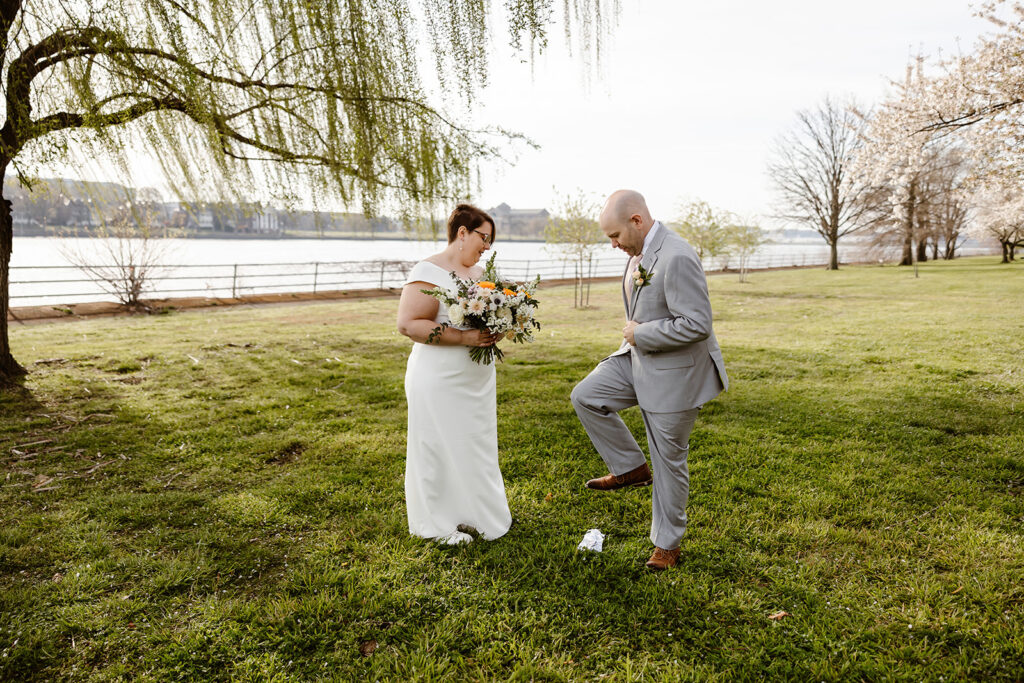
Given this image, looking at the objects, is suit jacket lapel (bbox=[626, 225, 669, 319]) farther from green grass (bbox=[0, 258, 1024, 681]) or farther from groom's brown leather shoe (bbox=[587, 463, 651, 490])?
green grass (bbox=[0, 258, 1024, 681])

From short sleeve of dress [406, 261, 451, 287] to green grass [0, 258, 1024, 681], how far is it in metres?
1.67

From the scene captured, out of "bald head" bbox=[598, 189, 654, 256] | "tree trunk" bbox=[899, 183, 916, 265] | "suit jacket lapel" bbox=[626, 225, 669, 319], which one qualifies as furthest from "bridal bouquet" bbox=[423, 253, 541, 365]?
"tree trunk" bbox=[899, 183, 916, 265]

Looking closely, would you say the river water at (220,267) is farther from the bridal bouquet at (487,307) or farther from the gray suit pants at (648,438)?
the gray suit pants at (648,438)

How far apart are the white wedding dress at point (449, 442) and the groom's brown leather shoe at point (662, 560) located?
0.98 metres

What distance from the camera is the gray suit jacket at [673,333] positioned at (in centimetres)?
289

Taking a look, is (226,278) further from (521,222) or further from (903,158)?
(903,158)

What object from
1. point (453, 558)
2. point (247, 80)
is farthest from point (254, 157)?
point (453, 558)

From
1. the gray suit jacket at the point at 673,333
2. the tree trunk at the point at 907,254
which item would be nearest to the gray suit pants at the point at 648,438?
the gray suit jacket at the point at 673,333

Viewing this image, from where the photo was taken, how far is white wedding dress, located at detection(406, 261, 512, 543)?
135 inches

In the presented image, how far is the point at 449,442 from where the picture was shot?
3.45m

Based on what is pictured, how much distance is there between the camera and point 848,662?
8.14 ft

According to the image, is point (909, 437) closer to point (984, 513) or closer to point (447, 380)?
point (984, 513)

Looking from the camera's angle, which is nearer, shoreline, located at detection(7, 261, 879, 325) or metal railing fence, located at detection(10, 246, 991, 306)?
shoreline, located at detection(7, 261, 879, 325)

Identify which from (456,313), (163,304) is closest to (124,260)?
(163,304)
